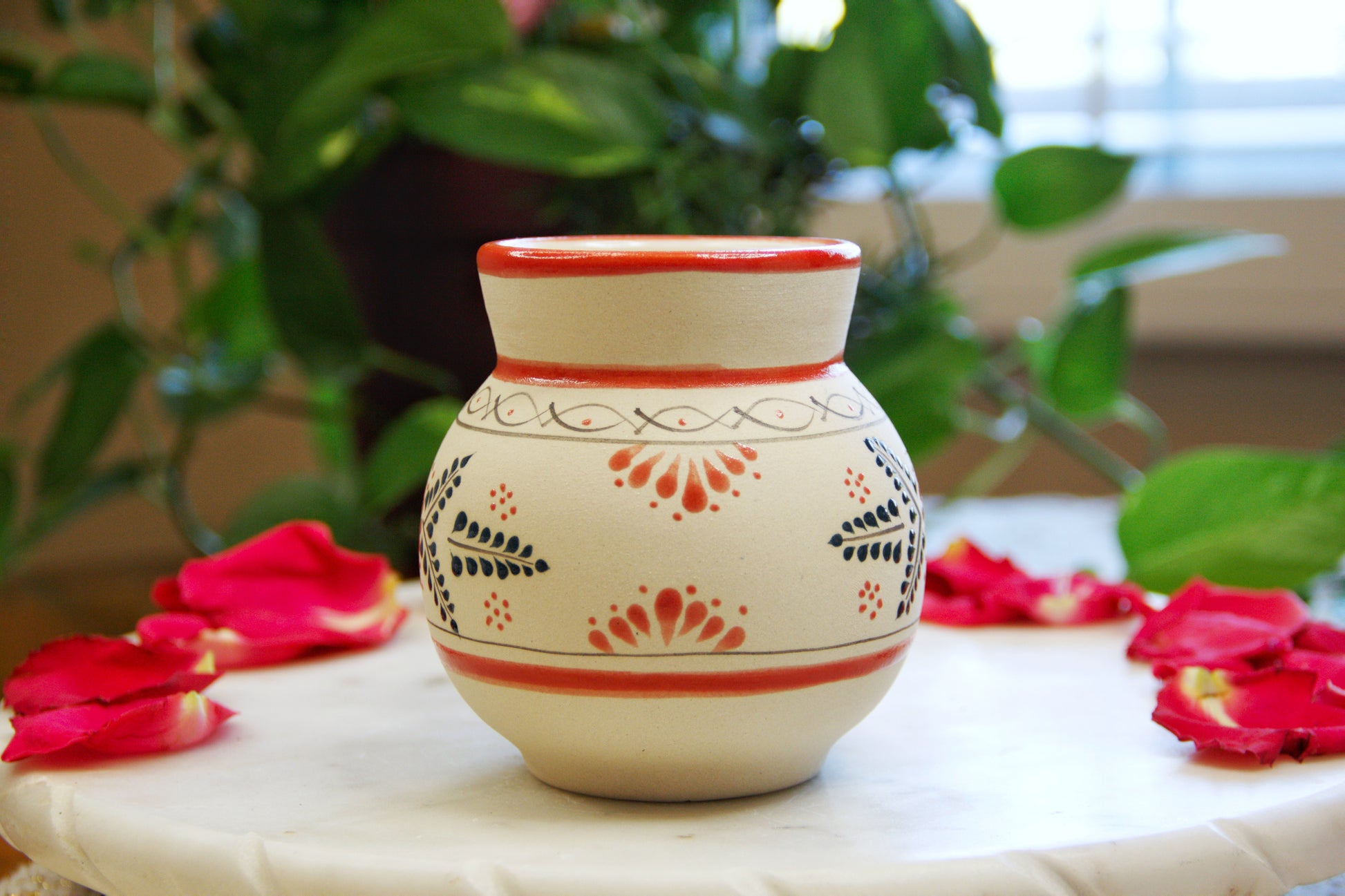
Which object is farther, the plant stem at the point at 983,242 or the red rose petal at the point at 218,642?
the plant stem at the point at 983,242

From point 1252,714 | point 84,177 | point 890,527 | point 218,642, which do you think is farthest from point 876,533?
point 84,177

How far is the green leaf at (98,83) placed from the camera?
690 millimetres

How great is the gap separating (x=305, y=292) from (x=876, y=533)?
0.43 metres

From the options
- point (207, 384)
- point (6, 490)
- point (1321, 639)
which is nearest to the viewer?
point (1321, 639)

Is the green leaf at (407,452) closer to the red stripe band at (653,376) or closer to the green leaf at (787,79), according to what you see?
the green leaf at (787,79)

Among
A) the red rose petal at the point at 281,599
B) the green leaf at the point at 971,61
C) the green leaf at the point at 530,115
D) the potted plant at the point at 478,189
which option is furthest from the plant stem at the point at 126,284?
the green leaf at the point at 971,61

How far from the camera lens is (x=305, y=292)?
0.66 metres

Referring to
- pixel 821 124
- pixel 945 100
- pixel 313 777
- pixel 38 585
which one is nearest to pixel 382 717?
pixel 313 777

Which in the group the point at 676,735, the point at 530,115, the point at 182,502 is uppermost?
A: the point at 530,115

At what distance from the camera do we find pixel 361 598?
45 cm

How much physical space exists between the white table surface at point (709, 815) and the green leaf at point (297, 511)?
1.03 feet

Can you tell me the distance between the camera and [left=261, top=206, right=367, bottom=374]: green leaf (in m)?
0.65

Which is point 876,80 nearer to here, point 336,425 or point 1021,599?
point 1021,599

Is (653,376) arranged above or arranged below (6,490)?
above
